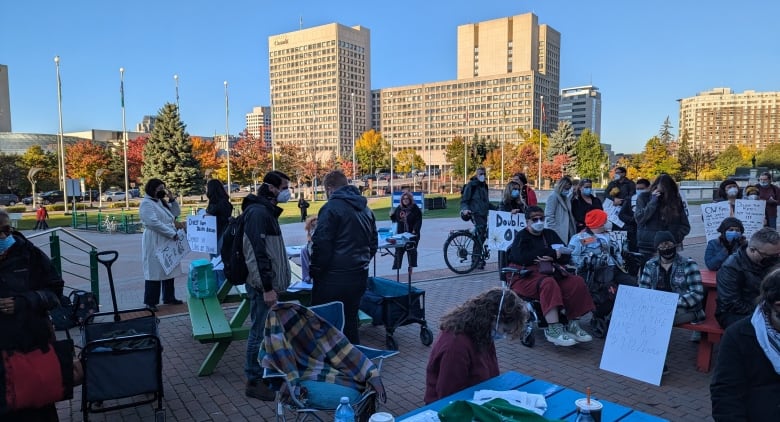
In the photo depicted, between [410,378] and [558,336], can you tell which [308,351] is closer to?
[410,378]

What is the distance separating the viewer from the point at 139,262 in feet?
42.3

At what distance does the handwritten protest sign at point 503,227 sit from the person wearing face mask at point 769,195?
18.5 feet

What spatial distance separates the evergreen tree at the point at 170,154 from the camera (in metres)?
40.9

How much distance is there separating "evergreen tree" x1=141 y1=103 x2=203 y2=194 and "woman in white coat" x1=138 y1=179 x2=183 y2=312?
119 feet

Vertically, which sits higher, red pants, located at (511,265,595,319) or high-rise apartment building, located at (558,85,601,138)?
high-rise apartment building, located at (558,85,601,138)

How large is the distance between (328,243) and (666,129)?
7942 cm

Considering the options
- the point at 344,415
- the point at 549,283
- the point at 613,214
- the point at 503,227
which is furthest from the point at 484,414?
the point at 613,214

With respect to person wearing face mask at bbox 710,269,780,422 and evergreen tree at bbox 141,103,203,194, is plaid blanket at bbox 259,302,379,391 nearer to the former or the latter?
person wearing face mask at bbox 710,269,780,422

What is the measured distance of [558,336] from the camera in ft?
18.9

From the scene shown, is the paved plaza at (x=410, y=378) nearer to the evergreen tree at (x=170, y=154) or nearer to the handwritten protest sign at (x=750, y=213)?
the handwritten protest sign at (x=750, y=213)

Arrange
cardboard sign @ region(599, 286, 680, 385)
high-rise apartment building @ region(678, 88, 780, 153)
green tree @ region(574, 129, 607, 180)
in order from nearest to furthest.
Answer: cardboard sign @ region(599, 286, 680, 385) → green tree @ region(574, 129, 607, 180) → high-rise apartment building @ region(678, 88, 780, 153)

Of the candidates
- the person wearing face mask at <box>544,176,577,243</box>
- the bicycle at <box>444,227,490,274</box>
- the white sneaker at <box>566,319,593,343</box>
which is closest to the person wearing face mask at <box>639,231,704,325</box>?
the white sneaker at <box>566,319,593,343</box>

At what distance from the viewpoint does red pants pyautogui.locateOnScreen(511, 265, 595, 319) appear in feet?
18.7

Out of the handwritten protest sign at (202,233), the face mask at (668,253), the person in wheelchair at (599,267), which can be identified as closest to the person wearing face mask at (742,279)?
the face mask at (668,253)
